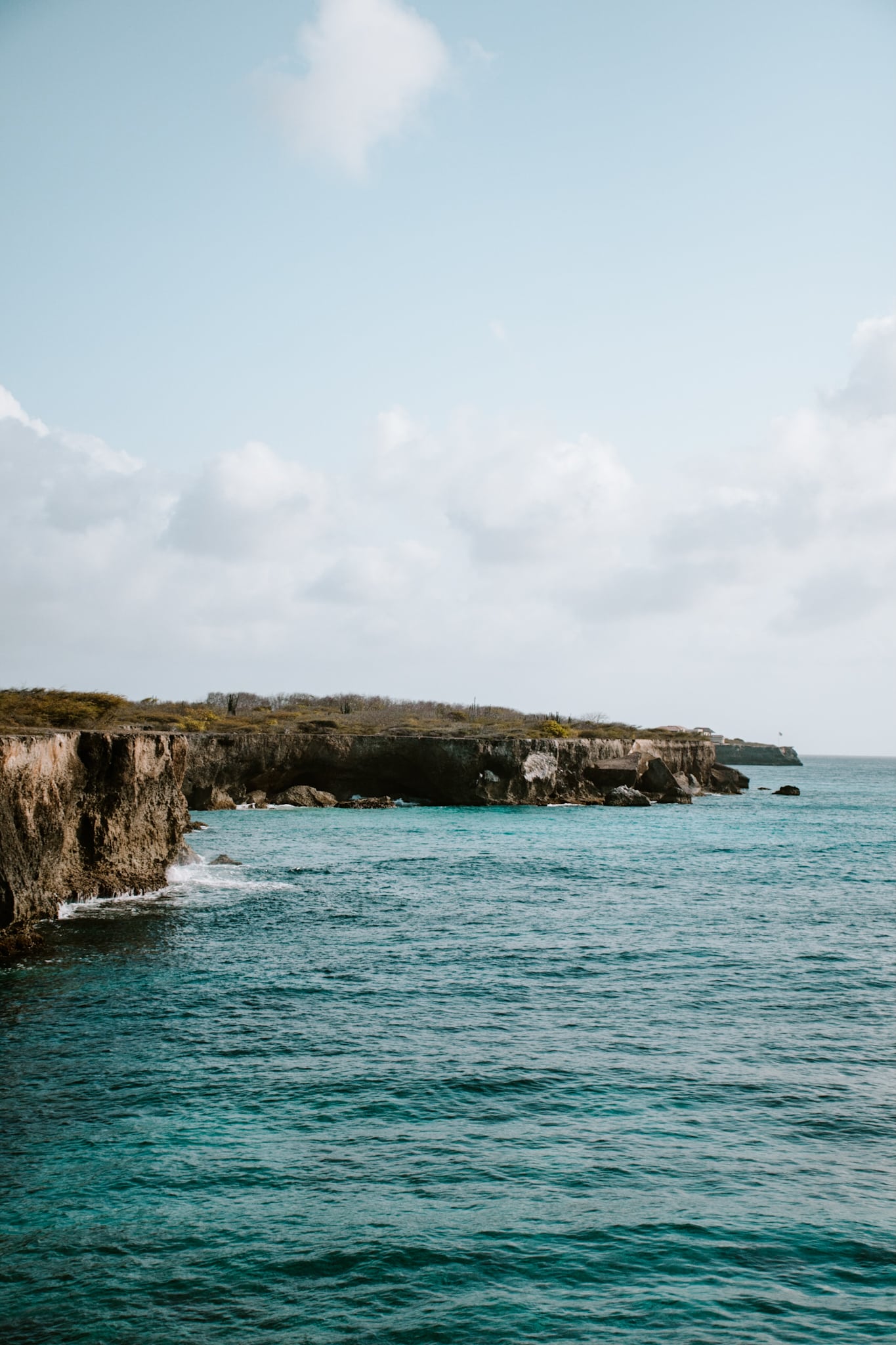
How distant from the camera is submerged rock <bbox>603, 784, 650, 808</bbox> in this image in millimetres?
85206

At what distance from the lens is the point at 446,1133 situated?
13.6 meters

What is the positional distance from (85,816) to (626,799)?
61.0 m

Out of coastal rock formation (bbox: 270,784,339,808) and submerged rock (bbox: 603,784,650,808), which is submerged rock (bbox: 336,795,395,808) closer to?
coastal rock formation (bbox: 270,784,339,808)

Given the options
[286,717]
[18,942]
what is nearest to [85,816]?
[18,942]

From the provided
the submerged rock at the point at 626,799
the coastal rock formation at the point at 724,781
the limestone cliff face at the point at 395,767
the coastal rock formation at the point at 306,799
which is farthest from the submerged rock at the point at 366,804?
the coastal rock formation at the point at 724,781

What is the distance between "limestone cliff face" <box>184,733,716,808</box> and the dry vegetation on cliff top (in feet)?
19.5

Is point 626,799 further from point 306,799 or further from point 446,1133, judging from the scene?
point 446,1133

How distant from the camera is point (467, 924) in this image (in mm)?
29469

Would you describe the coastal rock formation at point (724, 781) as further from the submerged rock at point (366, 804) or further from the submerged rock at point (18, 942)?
the submerged rock at point (18, 942)

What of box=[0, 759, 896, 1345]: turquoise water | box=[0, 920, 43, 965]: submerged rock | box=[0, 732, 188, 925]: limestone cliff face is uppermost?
box=[0, 732, 188, 925]: limestone cliff face

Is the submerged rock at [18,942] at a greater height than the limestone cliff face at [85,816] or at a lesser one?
lesser

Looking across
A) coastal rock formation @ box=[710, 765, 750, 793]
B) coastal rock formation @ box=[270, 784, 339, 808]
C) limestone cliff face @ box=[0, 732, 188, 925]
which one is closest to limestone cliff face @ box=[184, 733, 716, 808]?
coastal rock formation @ box=[270, 784, 339, 808]

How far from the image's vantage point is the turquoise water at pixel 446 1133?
970 centimetres

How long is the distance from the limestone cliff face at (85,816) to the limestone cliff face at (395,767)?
121 feet
